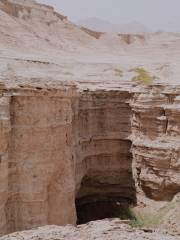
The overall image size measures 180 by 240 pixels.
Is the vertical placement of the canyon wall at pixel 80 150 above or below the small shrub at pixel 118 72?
below

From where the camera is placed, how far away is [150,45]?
136 ft

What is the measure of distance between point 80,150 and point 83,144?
0.54 meters

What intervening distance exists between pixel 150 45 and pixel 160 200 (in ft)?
87.5

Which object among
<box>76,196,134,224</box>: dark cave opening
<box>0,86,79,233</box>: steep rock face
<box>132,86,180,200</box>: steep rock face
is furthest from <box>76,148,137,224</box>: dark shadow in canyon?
<box>0,86,79,233</box>: steep rock face

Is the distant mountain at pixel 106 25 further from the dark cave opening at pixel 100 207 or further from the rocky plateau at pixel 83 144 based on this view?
the dark cave opening at pixel 100 207

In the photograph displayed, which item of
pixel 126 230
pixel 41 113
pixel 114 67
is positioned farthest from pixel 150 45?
pixel 126 230

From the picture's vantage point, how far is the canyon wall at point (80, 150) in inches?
446

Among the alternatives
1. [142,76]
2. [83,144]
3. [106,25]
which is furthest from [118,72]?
[106,25]

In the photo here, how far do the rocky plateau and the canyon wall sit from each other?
25 millimetres

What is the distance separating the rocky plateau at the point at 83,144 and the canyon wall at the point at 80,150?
25mm

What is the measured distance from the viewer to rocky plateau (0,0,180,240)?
1122cm

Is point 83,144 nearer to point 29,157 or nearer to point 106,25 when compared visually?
point 29,157

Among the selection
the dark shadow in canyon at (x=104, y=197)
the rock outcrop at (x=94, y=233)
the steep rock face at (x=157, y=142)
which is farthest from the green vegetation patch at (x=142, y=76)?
the rock outcrop at (x=94, y=233)

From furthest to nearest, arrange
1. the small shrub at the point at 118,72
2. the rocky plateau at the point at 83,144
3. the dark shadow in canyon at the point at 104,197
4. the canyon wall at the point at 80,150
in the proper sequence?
the small shrub at the point at 118,72, the dark shadow in canyon at the point at 104,197, the canyon wall at the point at 80,150, the rocky plateau at the point at 83,144
